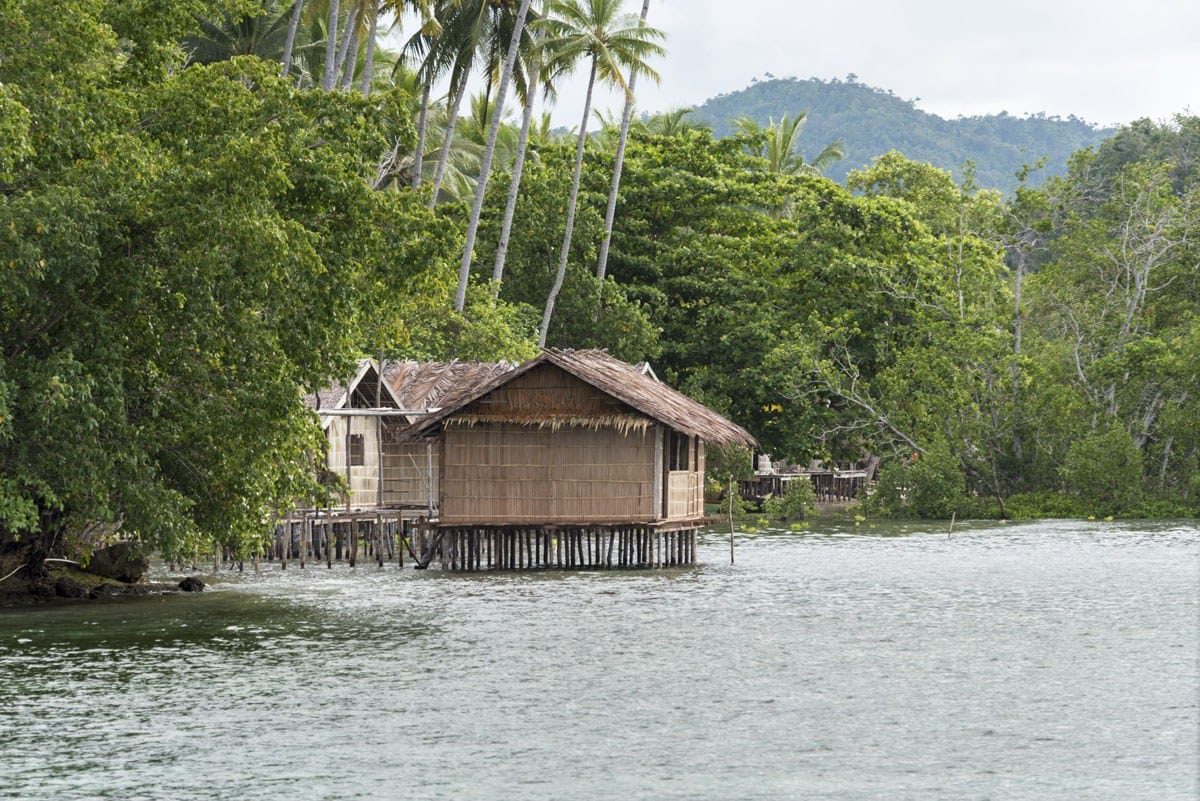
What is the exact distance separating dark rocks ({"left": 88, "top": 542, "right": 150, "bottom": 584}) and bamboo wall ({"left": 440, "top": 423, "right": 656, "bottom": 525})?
19.7ft

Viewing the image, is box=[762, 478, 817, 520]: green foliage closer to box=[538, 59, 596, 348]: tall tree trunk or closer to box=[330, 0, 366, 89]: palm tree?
box=[538, 59, 596, 348]: tall tree trunk

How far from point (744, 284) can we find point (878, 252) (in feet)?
14.7

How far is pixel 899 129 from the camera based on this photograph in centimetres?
17938

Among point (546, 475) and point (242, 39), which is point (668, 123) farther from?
point (546, 475)

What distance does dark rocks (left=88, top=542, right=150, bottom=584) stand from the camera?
1104 inches

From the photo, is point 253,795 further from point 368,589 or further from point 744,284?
point 744,284

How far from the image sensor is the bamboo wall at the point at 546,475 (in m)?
31.3


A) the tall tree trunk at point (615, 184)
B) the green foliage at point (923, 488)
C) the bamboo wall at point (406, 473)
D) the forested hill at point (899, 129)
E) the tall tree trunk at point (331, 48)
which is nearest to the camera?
the tall tree trunk at point (331, 48)

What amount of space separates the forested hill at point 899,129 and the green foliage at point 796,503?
12326 centimetres

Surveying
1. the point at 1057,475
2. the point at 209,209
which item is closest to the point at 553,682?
the point at 209,209

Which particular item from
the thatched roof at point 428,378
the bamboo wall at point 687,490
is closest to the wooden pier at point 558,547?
the bamboo wall at point 687,490

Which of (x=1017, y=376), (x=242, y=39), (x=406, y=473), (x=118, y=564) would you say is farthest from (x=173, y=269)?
(x=1017, y=376)

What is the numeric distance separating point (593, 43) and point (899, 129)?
137 m

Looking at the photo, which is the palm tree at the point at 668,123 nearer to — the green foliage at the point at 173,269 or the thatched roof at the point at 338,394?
→ the thatched roof at the point at 338,394
